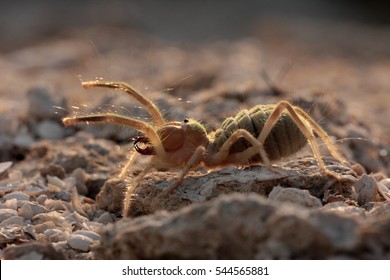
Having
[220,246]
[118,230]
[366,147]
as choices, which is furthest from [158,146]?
[366,147]

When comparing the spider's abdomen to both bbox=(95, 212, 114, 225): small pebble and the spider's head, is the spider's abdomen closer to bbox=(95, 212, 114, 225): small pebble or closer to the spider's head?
the spider's head

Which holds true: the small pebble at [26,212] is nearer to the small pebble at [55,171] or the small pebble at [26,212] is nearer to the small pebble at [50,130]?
the small pebble at [55,171]

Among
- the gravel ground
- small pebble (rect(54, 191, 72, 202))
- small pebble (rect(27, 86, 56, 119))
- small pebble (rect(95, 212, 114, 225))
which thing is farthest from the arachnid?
small pebble (rect(27, 86, 56, 119))

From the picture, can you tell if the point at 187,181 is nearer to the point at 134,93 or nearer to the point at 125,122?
the point at 125,122

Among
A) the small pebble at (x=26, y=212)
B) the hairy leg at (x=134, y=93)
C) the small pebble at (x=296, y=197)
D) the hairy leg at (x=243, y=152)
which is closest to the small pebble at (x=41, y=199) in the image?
the small pebble at (x=26, y=212)

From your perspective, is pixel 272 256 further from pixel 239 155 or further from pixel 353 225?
pixel 239 155
